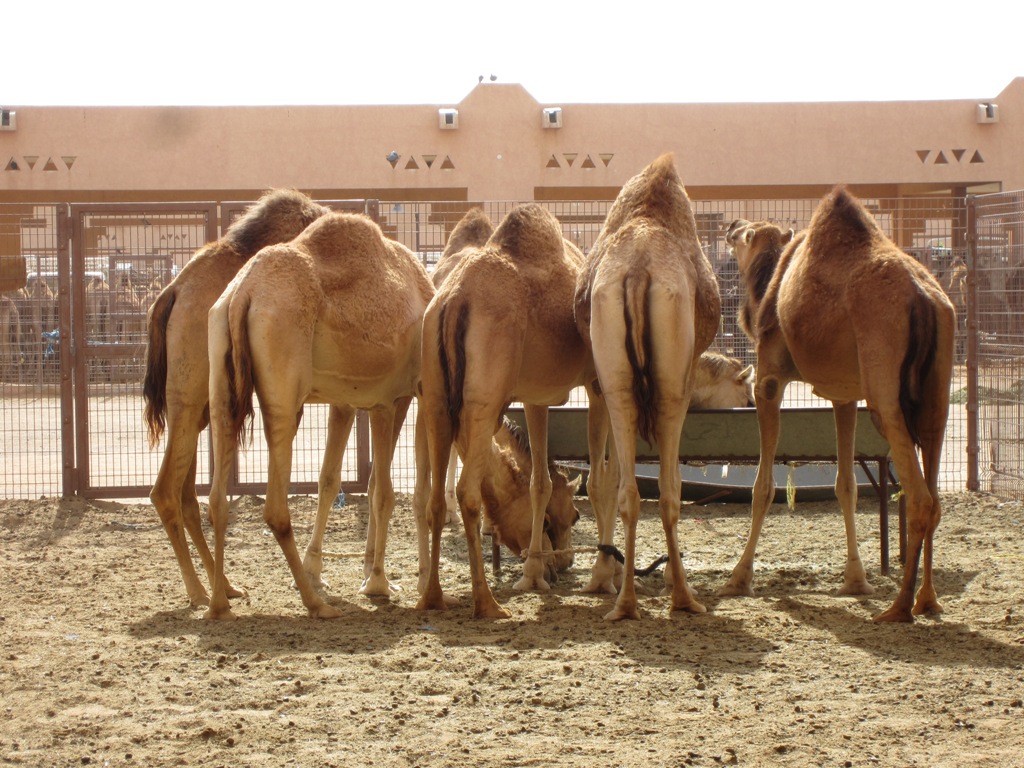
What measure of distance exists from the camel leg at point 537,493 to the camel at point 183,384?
1.73 meters

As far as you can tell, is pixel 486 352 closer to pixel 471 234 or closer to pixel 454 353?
pixel 454 353

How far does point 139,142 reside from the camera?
26.5 metres

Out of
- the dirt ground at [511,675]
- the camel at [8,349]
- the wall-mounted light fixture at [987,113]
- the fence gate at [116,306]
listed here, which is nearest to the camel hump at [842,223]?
the dirt ground at [511,675]

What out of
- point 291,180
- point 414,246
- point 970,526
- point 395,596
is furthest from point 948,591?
point 291,180

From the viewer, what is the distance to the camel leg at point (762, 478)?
274 inches

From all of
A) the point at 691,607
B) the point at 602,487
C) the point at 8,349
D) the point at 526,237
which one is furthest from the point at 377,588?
the point at 8,349

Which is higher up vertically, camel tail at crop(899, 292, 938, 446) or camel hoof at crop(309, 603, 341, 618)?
camel tail at crop(899, 292, 938, 446)

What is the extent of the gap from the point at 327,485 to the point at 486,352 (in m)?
1.70

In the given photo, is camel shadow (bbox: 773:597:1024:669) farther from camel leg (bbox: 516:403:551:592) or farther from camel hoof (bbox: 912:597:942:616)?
camel leg (bbox: 516:403:551:592)

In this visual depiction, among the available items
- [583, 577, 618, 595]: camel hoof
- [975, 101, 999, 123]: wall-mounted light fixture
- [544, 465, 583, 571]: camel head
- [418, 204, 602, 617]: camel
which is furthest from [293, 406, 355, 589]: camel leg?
[975, 101, 999, 123]: wall-mounted light fixture

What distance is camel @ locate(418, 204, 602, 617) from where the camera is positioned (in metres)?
6.06

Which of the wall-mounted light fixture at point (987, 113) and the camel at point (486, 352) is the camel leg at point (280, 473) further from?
the wall-mounted light fixture at point (987, 113)

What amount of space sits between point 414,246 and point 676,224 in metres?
5.17

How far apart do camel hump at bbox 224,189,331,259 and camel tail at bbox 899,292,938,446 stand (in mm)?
3435
